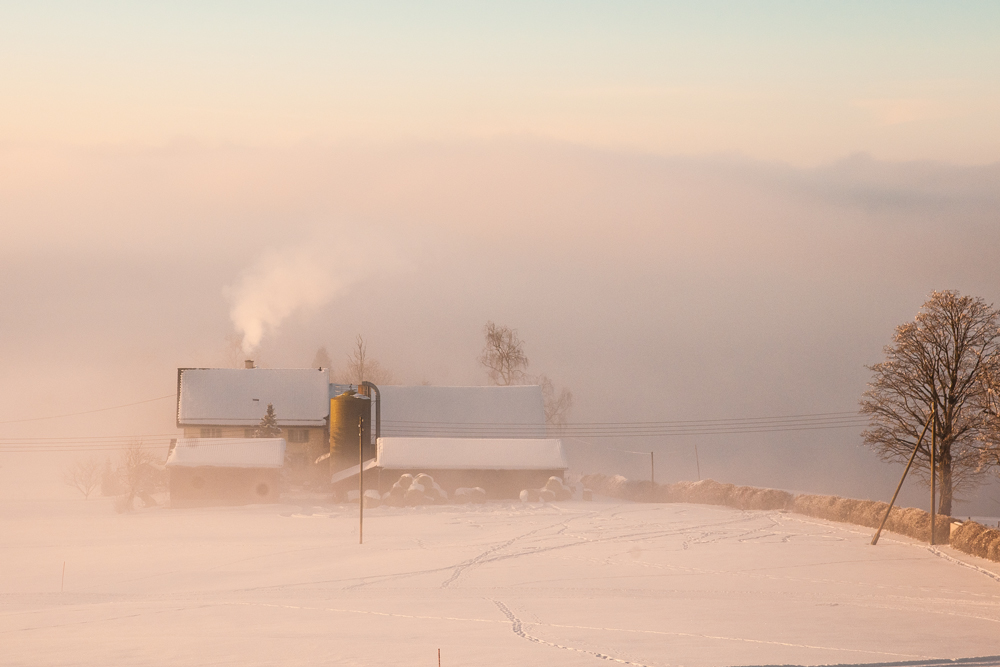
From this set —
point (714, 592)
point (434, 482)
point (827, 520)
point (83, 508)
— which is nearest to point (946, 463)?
point (827, 520)

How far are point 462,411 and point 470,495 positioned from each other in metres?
20.6

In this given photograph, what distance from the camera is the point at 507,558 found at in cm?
3331

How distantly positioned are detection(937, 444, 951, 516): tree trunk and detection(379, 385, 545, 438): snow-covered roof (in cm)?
3759

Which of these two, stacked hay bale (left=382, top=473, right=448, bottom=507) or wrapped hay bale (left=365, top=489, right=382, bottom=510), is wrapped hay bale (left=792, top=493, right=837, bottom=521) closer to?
stacked hay bale (left=382, top=473, right=448, bottom=507)

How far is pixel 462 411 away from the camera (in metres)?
77.8

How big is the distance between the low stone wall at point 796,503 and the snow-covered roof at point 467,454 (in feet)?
19.1

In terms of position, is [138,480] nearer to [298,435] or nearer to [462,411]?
[298,435]

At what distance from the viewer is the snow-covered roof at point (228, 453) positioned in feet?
183

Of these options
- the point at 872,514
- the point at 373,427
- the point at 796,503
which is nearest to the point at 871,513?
the point at 872,514

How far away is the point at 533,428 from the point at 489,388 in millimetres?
5465

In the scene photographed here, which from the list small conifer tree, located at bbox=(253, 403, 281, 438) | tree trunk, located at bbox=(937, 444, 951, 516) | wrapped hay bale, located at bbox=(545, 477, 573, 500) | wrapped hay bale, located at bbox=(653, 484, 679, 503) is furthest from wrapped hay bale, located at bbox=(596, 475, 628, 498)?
tree trunk, located at bbox=(937, 444, 951, 516)

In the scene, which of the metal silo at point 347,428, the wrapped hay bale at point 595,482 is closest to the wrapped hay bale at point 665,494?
the wrapped hay bale at point 595,482

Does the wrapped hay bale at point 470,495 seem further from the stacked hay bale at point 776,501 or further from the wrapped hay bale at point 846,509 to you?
the wrapped hay bale at point 846,509

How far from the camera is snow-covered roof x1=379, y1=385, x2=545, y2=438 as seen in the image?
75.9 meters
